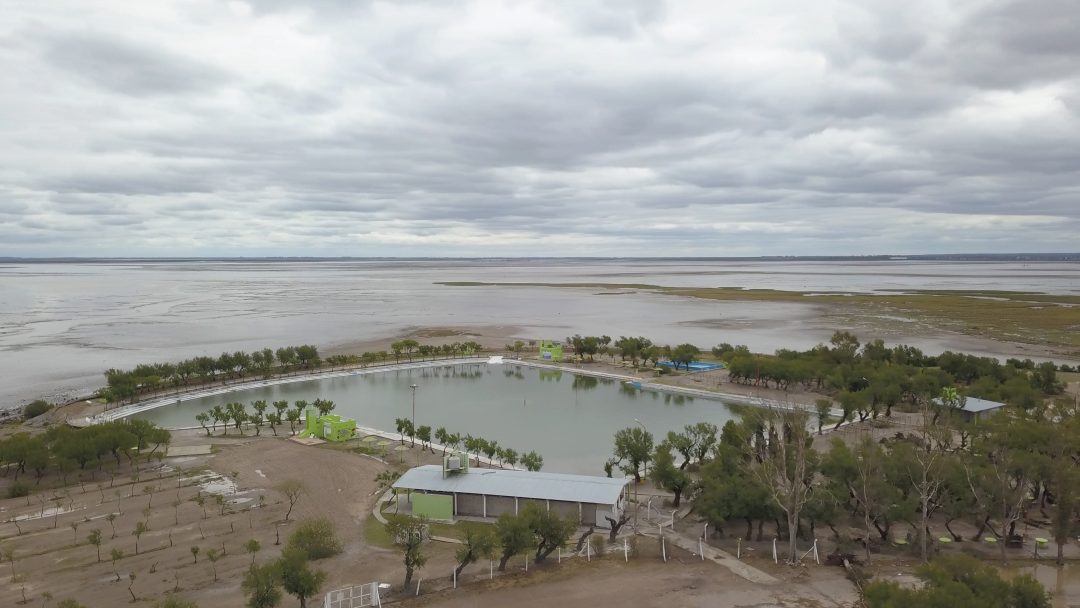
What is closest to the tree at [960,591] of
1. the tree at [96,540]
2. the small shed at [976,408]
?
the tree at [96,540]

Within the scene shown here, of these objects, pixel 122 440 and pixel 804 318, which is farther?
pixel 804 318

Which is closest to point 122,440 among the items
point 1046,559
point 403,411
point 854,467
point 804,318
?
point 403,411

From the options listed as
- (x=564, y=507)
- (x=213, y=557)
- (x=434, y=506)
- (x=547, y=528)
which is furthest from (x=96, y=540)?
(x=564, y=507)

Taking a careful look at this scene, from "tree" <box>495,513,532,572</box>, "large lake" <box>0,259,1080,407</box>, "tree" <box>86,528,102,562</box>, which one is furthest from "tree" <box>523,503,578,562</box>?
"large lake" <box>0,259,1080,407</box>

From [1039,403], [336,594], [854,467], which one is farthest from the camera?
[1039,403]

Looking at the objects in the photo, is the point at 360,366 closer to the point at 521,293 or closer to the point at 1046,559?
the point at 1046,559

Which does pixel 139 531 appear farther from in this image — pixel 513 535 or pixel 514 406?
pixel 514 406
